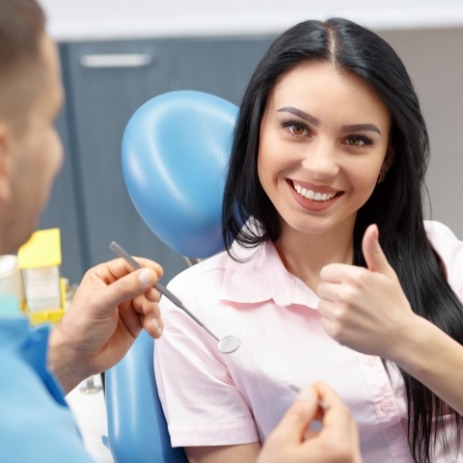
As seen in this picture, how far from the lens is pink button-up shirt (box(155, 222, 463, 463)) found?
3.98ft

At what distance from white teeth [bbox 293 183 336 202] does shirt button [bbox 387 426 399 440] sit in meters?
0.34

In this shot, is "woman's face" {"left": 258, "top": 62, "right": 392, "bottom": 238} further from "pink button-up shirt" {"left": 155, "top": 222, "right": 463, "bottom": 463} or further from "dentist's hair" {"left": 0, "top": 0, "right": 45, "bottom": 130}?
"dentist's hair" {"left": 0, "top": 0, "right": 45, "bottom": 130}

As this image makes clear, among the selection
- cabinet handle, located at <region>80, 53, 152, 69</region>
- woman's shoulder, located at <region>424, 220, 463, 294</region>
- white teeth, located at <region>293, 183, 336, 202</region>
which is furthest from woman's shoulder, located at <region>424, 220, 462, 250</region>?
cabinet handle, located at <region>80, 53, 152, 69</region>

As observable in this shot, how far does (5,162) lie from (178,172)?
74 cm

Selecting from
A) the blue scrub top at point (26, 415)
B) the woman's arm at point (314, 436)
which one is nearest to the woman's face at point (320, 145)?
the woman's arm at point (314, 436)

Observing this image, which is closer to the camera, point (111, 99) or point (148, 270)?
point (148, 270)

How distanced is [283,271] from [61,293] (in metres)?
0.62

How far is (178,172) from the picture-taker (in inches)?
57.1

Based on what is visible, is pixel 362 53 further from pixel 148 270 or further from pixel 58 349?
pixel 58 349

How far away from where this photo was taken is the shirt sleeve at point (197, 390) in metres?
1.21

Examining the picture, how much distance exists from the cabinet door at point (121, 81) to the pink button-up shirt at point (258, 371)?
134 cm

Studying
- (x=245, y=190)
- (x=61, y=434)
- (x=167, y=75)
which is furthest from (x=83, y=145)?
(x=61, y=434)

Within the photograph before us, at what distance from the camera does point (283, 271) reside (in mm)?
1299

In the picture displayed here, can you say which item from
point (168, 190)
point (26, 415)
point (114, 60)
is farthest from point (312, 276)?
point (114, 60)
